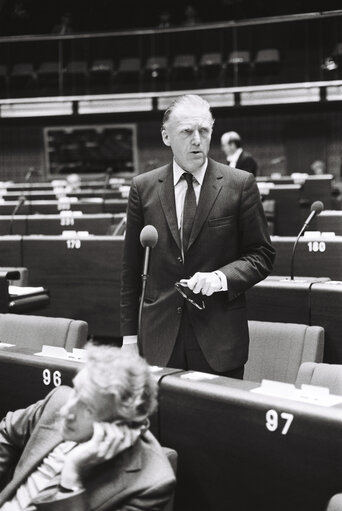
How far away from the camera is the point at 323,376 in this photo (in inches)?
79.4

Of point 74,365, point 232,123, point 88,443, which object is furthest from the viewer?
point 232,123

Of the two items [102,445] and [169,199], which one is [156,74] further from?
[102,445]

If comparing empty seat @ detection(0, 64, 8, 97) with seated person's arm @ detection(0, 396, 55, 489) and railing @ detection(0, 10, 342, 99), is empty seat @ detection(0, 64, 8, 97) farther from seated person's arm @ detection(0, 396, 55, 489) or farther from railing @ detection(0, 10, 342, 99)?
seated person's arm @ detection(0, 396, 55, 489)

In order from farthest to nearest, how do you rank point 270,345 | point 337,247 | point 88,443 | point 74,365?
point 337,247 < point 270,345 < point 74,365 < point 88,443

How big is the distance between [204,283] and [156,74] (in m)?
11.3

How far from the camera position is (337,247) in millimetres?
4113

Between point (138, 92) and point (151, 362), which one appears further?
point (138, 92)

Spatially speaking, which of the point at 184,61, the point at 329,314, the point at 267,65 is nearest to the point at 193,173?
the point at 329,314

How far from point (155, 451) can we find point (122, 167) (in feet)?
41.9

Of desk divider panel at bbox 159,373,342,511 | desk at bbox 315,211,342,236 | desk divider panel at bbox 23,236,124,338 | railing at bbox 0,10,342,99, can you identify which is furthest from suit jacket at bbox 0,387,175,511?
railing at bbox 0,10,342,99

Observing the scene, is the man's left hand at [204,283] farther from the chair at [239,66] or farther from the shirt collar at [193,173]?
the chair at [239,66]

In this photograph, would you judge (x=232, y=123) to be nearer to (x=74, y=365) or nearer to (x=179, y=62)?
(x=179, y=62)

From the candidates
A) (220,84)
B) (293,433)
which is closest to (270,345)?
(293,433)

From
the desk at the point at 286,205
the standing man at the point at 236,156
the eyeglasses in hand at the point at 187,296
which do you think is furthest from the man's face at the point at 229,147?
the eyeglasses in hand at the point at 187,296
